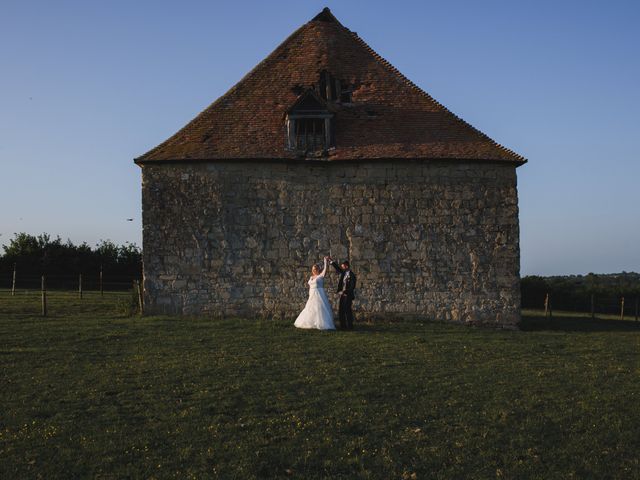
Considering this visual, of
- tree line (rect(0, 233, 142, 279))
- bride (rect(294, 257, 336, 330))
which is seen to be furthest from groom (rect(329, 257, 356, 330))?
tree line (rect(0, 233, 142, 279))

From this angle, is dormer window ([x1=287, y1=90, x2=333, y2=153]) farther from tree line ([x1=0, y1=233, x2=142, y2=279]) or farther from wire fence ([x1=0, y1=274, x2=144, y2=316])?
tree line ([x1=0, y1=233, x2=142, y2=279])

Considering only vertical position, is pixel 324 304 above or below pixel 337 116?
below

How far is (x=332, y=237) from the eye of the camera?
19.4m

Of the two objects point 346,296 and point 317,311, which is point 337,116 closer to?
point 346,296

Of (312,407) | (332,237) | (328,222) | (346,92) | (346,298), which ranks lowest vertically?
(312,407)

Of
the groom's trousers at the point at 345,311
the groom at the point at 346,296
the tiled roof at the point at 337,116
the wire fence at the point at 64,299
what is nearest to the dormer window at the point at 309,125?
the tiled roof at the point at 337,116

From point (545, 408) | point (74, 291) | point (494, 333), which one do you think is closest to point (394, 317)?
point (494, 333)

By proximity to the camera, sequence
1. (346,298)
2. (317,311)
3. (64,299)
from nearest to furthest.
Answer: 1. (317,311)
2. (346,298)
3. (64,299)

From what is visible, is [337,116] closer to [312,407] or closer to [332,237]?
[332,237]

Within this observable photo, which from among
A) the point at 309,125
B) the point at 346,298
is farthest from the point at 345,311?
the point at 309,125

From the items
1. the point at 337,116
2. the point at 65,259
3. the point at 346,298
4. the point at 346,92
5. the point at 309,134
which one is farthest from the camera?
the point at 65,259

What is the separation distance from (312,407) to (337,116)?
1266cm

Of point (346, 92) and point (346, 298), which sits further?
point (346, 92)

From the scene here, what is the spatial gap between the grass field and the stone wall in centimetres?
343
